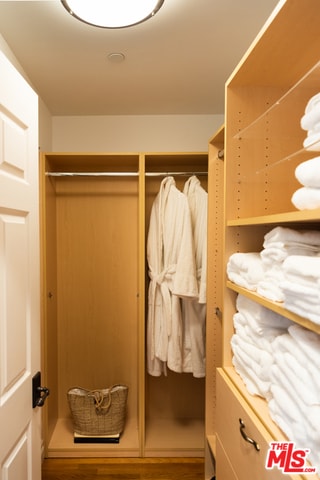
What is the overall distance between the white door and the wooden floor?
0.94 m

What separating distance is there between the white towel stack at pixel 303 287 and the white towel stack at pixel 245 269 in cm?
21

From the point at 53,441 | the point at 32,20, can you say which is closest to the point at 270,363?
the point at 32,20

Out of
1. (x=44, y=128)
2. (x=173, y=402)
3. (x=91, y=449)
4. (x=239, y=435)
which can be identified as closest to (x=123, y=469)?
(x=91, y=449)

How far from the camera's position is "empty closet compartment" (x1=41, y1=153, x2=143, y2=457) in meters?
2.42

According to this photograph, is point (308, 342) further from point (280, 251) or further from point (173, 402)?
point (173, 402)

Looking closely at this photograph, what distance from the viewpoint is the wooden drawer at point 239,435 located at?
31.6 inches

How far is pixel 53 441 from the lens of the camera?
2.16 m

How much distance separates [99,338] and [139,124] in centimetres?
180

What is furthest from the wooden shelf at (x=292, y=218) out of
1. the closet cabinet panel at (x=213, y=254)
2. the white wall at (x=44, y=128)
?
the white wall at (x=44, y=128)

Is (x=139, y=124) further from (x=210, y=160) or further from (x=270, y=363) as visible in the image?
(x=270, y=363)

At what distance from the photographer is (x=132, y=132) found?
2.41 metres

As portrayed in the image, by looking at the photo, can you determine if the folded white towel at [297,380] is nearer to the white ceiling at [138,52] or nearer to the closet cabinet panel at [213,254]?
the closet cabinet panel at [213,254]

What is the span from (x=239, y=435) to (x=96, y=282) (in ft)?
5.64

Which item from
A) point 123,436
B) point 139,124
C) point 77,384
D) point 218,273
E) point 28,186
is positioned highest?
point 139,124
